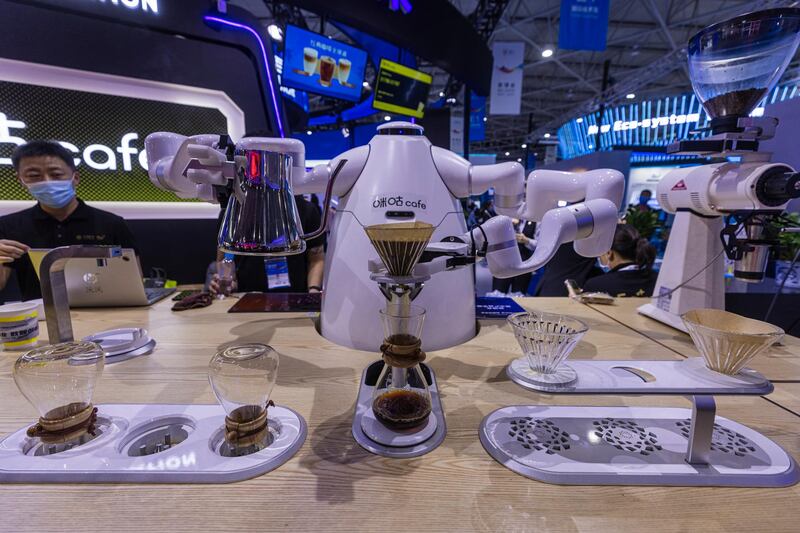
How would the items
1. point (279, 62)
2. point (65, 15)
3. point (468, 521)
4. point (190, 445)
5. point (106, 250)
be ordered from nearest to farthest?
point (468, 521) < point (190, 445) < point (106, 250) < point (65, 15) < point (279, 62)

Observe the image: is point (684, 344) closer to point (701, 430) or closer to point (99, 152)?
point (701, 430)

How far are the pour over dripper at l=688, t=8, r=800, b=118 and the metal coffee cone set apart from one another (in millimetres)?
749

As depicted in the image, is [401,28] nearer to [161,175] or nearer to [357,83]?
[357,83]

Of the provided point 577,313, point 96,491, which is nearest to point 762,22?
point 577,313

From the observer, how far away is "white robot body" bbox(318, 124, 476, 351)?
0.81 metres

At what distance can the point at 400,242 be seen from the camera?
1.50 feet

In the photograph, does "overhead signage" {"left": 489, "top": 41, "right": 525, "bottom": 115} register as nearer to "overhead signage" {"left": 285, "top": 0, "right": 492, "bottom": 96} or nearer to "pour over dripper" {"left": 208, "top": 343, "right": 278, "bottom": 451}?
"overhead signage" {"left": 285, "top": 0, "right": 492, "bottom": 96}

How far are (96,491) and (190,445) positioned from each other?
0.10 metres

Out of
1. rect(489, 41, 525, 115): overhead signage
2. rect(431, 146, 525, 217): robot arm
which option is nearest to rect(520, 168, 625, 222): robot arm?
rect(431, 146, 525, 217): robot arm

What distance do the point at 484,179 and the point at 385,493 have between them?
65cm

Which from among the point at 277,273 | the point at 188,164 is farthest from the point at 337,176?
the point at 277,273

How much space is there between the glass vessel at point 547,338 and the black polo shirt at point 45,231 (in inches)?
69.9

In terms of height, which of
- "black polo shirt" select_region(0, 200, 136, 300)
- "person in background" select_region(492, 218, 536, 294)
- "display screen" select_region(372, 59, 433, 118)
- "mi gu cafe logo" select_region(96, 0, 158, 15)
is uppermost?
"display screen" select_region(372, 59, 433, 118)

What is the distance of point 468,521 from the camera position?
40 cm
